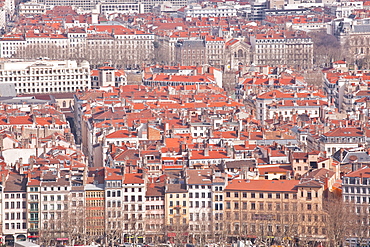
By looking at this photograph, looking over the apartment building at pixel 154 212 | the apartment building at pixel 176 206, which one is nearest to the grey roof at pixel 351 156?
the apartment building at pixel 176 206

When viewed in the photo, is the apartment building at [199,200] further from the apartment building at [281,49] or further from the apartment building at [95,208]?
the apartment building at [281,49]

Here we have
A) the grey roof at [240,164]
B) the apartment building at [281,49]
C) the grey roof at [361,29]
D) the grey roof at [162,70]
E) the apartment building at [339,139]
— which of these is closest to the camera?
the grey roof at [240,164]

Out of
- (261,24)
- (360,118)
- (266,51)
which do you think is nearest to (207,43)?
(266,51)

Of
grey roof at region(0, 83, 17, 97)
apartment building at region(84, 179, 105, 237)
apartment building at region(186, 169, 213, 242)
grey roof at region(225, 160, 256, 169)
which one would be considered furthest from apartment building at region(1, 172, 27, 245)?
grey roof at region(0, 83, 17, 97)

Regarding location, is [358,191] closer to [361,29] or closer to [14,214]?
[14,214]

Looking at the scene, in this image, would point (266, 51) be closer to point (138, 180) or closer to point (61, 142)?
point (61, 142)

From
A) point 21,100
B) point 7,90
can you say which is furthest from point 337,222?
point 7,90

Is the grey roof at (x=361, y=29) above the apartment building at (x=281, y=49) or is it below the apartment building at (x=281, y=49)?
above

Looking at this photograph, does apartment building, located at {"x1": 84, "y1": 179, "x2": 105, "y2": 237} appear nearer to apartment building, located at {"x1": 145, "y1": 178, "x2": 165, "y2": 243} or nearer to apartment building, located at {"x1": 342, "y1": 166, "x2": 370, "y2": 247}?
apartment building, located at {"x1": 145, "y1": 178, "x2": 165, "y2": 243}
